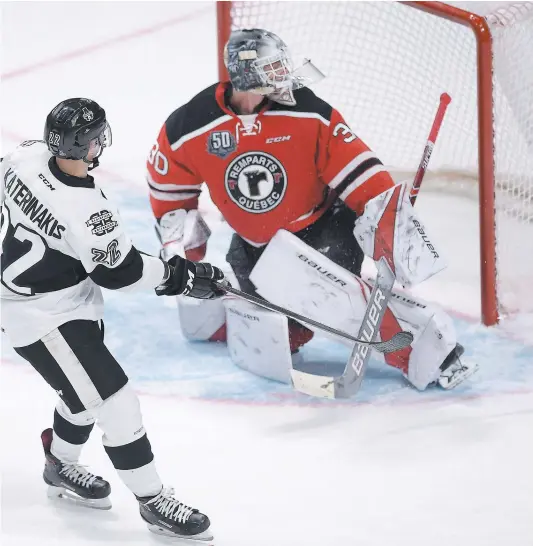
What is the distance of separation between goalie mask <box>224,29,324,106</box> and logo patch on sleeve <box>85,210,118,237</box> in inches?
31.2

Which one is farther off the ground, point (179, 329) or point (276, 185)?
point (276, 185)

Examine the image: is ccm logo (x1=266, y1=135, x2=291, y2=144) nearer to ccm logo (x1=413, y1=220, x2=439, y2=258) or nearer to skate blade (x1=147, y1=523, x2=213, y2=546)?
ccm logo (x1=413, y1=220, x2=439, y2=258)

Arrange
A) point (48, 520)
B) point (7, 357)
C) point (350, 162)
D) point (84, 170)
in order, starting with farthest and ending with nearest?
point (7, 357) < point (350, 162) < point (48, 520) < point (84, 170)

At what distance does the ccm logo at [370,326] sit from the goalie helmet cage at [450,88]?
46 centimetres

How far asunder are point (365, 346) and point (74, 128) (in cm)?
105

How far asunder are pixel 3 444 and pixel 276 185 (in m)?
0.92

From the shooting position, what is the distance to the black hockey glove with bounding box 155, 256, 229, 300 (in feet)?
7.73

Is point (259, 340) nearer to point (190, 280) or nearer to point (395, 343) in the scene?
point (395, 343)

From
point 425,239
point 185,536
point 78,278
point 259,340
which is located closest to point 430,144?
point 425,239

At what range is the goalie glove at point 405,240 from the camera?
9.35 ft

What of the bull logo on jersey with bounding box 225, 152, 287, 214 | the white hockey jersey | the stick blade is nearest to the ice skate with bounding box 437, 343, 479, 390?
the stick blade

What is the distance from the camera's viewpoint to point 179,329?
338 cm

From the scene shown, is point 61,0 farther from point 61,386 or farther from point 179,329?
point 61,386

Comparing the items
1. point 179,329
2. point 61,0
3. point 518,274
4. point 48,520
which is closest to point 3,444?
point 48,520
